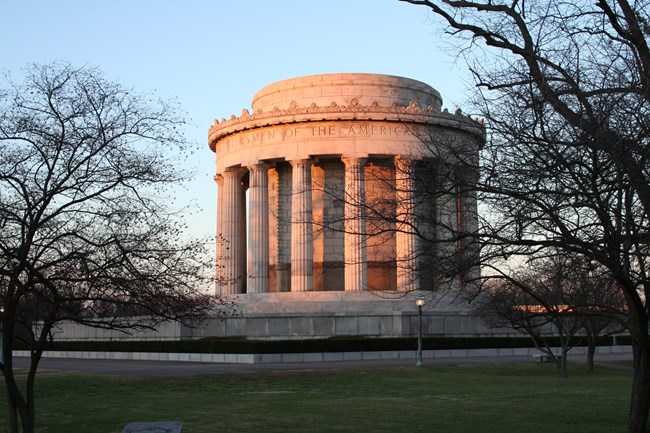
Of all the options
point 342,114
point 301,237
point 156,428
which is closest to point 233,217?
point 301,237

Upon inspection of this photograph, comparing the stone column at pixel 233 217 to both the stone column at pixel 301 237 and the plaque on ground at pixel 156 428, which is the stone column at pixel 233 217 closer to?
the stone column at pixel 301 237

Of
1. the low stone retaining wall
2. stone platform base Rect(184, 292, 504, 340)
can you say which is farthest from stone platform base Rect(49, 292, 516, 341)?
the low stone retaining wall

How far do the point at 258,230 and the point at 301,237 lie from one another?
3949 millimetres

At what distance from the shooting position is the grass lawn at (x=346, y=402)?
70.2 ft

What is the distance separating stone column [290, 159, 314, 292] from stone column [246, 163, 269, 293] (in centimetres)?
258

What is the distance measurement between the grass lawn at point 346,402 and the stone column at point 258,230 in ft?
94.0

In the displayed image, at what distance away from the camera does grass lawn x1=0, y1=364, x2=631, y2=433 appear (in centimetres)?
2141

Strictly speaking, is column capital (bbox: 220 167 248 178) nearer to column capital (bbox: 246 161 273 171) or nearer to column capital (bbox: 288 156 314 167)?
column capital (bbox: 246 161 273 171)

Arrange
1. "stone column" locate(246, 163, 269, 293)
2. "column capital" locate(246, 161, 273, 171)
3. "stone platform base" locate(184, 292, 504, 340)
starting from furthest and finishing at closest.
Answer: "column capital" locate(246, 161, 273, 171) → "stone column" locate(246, 163, 269, 293) → "stone platform base" locate(184, 292, 504, 340)

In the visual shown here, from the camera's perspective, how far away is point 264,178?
225ft

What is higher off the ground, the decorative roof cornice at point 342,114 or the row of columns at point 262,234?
the decorative roof cornice at point 342,114

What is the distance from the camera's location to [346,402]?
86.1ft

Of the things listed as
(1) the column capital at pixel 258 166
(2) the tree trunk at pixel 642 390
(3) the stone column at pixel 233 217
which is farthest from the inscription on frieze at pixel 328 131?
(2) the tree trunk at pixel 642 390

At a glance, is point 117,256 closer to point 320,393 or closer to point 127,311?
point 127,311
